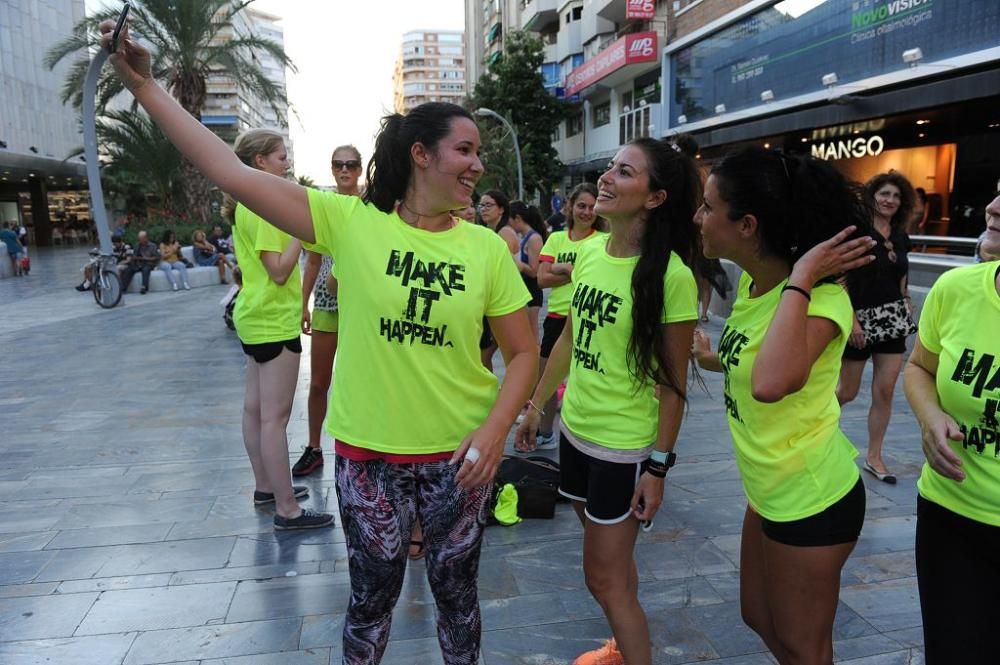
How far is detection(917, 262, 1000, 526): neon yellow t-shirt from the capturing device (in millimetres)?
1738

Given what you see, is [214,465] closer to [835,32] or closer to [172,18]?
[835,32]

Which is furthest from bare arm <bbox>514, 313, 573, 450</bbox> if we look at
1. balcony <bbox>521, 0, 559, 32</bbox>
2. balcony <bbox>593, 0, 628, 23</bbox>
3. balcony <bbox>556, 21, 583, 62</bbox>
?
balcony <bbox>521, 0, 559, 32</bbox>

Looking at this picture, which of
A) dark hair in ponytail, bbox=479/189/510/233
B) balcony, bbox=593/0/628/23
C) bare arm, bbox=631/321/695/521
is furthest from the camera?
balcony, bbox=593/0/628/23

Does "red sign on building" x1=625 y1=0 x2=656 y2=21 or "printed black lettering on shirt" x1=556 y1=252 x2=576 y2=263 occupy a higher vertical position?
"red sign on building" x1=625 y1=0 x2=656 y2=21

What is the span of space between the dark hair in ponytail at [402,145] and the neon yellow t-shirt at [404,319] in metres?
0.06

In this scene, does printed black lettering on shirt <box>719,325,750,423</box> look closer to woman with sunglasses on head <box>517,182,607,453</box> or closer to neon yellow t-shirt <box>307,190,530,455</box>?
neon yellow t-shirt <box>307,190,530,455</box>

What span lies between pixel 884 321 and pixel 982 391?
9.41ft

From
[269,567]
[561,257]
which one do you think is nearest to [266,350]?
[269,567]

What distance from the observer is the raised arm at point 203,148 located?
1845 mm

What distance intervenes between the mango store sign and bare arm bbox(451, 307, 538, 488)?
16.0m

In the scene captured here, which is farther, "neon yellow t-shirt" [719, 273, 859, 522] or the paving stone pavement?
the paving stone pavement

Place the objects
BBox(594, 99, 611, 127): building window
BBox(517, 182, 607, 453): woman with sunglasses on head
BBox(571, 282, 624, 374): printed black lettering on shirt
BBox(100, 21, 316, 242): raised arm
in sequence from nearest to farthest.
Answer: BBox(100, 21, 316, 242): raised arm < BBox(571, 282, 624, 374): printed black lettering on shirt < BBox(517, 182, 607, 453): woman with sunglasses on head < BBox(594, 99, 611, 127): building window

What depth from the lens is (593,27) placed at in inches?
1257

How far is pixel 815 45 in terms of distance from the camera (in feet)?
53.2
